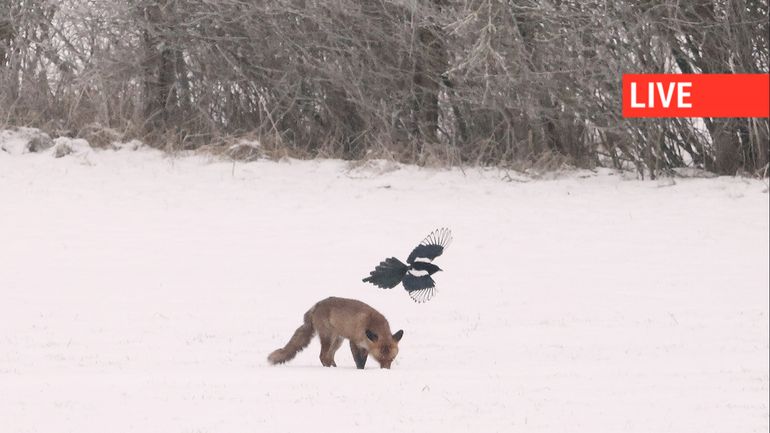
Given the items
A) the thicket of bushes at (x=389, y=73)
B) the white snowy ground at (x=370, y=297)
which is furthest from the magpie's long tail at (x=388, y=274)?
the thicket of bushes at (x=389, y=73)

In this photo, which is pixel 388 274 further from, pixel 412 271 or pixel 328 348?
pixel 328 348

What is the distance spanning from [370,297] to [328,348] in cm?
345

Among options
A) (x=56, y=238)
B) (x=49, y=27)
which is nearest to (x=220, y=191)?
(x=56, y=238)

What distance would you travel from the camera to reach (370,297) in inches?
496

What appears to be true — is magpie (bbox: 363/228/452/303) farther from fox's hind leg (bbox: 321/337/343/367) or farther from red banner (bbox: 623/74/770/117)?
red banner (bbox: 623/74/770/117)

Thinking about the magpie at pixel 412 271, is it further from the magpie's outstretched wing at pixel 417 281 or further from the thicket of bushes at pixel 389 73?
the thicket of bushes at pixel 389 73

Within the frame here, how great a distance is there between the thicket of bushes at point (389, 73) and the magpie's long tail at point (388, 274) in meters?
6.71

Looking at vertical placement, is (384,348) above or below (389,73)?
below

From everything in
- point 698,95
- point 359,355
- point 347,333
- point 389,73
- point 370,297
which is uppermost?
point 389,73

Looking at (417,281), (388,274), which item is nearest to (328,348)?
(388,274)

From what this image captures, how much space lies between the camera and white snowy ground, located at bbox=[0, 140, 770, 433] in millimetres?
7387

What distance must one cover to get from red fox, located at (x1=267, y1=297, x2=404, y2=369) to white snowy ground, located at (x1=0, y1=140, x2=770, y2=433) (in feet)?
0.59

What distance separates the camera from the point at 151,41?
60.3 feet

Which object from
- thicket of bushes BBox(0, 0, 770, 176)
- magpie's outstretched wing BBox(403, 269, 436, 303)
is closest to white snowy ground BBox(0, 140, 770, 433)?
magpie's outstretched wing BBox(403, 269, 436, 303)
